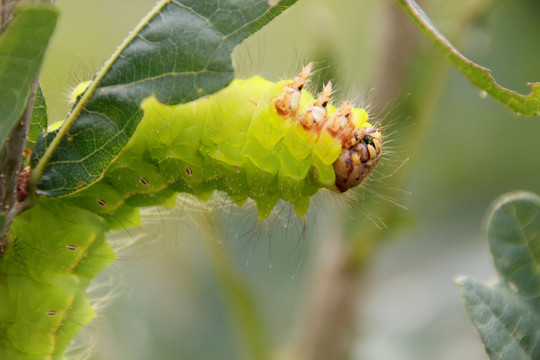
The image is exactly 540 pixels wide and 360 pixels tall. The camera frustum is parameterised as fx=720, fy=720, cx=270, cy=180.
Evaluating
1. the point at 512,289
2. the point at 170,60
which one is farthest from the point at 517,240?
the point at 170,60

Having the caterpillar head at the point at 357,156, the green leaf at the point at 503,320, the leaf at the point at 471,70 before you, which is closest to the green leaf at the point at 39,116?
the caterpillar head at the point at 357,156

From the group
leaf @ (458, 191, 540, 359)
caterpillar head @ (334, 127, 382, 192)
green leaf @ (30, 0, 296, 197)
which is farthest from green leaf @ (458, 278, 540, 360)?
green leaf @ (30, 0, 296, 197)

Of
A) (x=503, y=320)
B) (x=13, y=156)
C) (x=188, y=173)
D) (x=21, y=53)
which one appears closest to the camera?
(x=21, y=53)

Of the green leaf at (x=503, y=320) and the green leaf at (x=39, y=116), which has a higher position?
the green leaf at (x=503, y=320)

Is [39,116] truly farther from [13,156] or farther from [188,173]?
[188,173]

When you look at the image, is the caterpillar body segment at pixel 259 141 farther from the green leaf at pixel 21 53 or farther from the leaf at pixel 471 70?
the green leaf at pixel 21 53

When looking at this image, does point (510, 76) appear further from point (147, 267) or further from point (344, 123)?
point (344, 123)

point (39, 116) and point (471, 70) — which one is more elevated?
point (471, 70)
